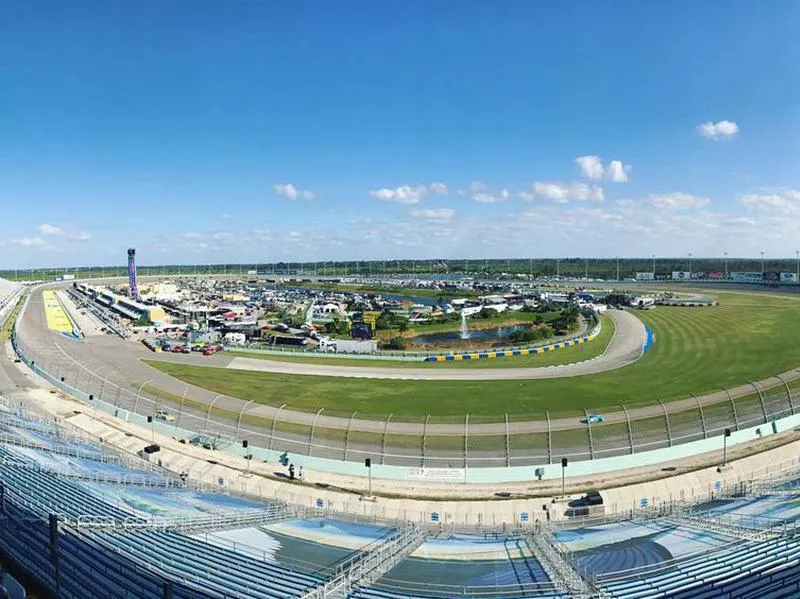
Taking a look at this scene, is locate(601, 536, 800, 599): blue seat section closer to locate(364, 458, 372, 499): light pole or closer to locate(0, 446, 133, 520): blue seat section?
locate(364, 458, 372, 499): light pole

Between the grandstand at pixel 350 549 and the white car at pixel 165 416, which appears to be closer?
the grandstand at pixel 350 549

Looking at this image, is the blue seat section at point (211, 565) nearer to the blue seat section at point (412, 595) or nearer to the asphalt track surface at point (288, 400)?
the blue seat section at point (412, 595)

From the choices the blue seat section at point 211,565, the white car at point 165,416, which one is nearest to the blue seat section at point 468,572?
the blue seat section at point 211,565

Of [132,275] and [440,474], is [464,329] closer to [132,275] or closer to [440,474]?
[440,474]

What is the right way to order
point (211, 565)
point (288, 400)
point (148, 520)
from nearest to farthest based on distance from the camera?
point (211, 565) → point (148, 520) → point (288, 400)

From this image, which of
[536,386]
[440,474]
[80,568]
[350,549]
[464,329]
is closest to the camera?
[80,568]

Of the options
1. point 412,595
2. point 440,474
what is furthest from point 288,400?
point 412,595
